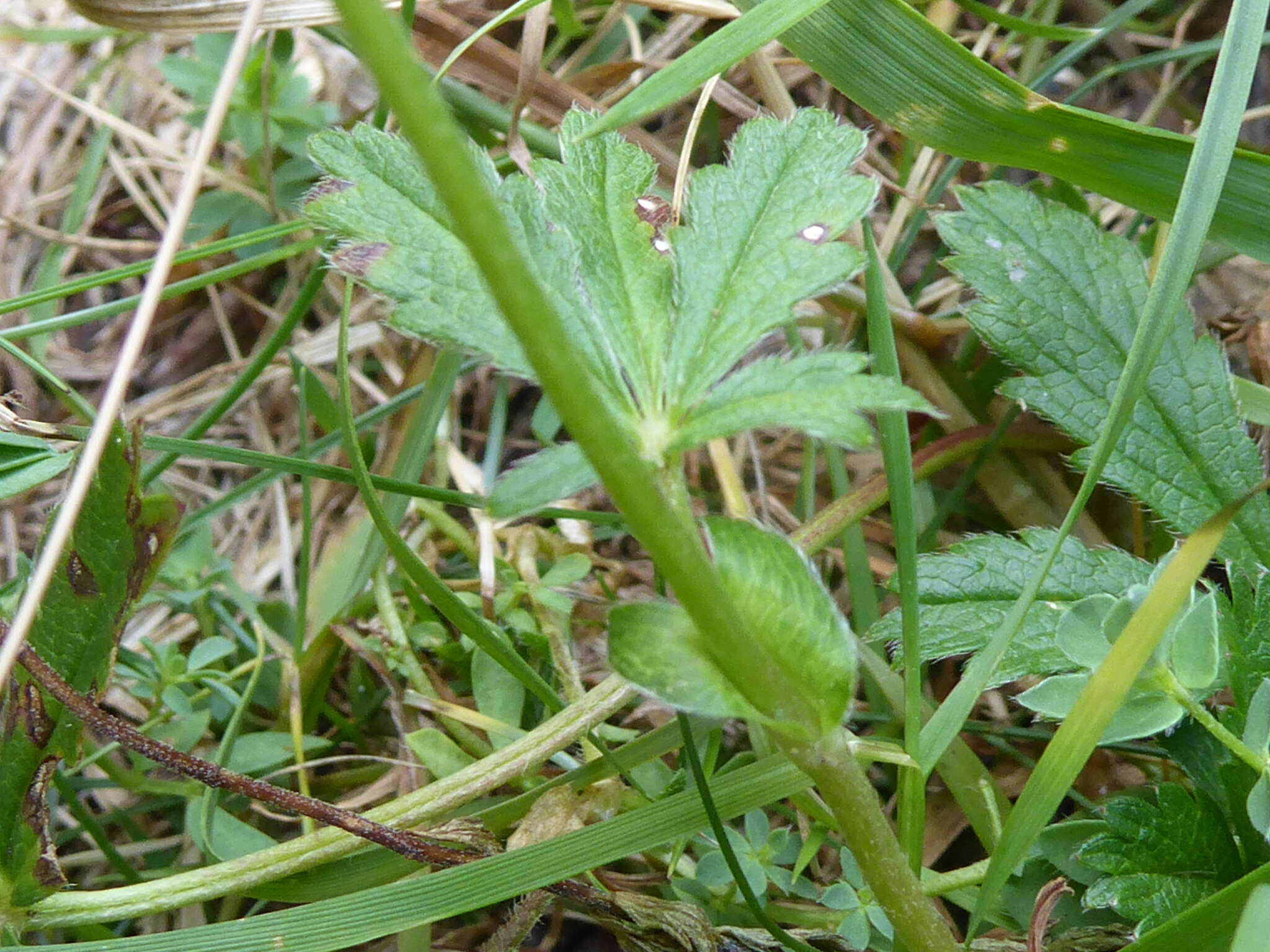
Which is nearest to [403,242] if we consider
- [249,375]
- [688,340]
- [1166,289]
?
[688,340]

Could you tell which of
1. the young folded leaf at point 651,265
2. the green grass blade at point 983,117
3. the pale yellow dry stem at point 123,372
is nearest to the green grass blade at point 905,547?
the young folded leaf at point 651,265

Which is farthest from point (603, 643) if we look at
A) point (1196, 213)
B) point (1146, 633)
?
point (1196, 213)

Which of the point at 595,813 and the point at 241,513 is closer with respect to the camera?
the point at 595,813

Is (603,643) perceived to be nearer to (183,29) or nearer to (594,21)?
(183,29)

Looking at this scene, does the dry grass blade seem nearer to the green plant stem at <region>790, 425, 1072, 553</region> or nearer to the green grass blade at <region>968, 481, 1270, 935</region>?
the green plant stem at <region>790, 425, 1072, 553</region>

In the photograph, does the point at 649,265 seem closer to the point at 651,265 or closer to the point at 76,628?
the point at 651,265

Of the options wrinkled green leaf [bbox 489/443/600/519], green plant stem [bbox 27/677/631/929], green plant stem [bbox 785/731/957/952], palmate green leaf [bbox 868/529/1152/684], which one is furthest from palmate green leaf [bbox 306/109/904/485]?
green plant stem [bbox 27/677/631/929]
